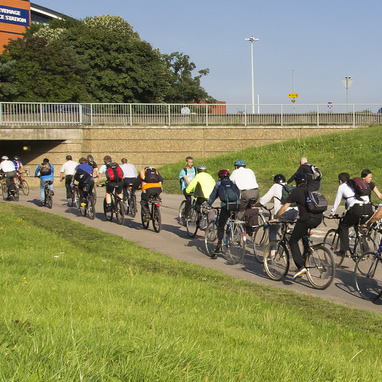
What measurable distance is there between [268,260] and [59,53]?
131ft

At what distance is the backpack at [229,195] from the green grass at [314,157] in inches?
549


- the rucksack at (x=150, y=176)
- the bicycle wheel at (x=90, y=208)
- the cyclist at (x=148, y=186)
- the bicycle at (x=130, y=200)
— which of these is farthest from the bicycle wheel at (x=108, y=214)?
the rucksack at (x=150, y=176)

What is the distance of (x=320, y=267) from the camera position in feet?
29.2

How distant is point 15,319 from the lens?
14.8 ft

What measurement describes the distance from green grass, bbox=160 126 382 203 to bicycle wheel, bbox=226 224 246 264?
45.2ft

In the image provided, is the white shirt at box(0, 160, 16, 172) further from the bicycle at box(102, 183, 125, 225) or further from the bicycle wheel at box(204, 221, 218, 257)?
the bicycle wheel at box(204, 221, 218, 257)

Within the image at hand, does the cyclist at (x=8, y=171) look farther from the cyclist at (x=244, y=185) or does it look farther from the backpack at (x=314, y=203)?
the backpack at (x=314, y=203)

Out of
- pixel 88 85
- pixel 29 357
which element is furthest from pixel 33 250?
pixel 88 85

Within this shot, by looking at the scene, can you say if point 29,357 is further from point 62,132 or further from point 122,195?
point 62,132

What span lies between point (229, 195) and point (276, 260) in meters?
1.73

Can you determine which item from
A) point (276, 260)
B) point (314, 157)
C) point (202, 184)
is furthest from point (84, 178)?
point (314, 157)

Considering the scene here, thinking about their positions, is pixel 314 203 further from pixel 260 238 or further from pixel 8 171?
pixel 8 171

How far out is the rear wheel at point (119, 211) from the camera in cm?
1625

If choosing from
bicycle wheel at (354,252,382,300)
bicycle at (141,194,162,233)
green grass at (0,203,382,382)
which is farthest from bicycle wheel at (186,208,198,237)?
bicycle wheel at (354,252,382,300)
